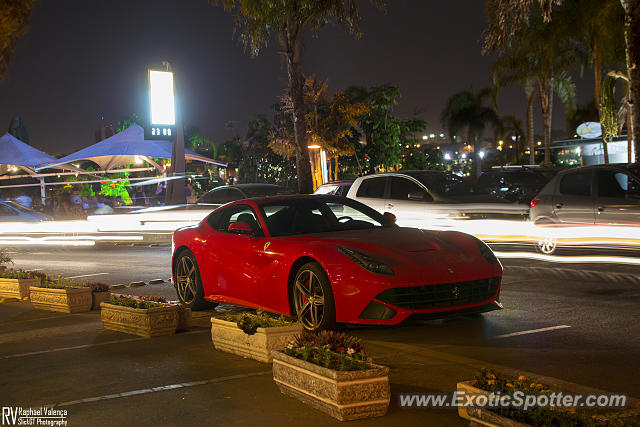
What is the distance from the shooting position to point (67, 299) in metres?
10.2

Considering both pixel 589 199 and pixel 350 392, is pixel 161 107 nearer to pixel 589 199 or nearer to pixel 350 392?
pixel 589 199

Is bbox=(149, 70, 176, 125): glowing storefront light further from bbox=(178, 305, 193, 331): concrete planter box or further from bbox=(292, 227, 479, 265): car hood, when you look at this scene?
bbox=(292, 227, 479, 265): car hood

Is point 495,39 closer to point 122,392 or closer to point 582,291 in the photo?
point 582,291

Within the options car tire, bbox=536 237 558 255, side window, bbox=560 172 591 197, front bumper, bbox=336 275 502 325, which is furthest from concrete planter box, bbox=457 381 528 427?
side window, bbox=560 172 591 197

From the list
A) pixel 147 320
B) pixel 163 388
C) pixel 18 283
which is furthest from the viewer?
pixel 18 283

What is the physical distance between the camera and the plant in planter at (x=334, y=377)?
15.7 feet

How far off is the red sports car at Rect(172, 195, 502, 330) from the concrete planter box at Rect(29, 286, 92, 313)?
1.80 metres

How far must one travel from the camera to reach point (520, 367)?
19.2 ft

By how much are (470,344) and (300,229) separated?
2.56m

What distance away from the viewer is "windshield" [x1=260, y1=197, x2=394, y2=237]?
28.0ft

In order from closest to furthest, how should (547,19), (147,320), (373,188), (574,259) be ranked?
(147,320) < (574,259) < (373,188) < (547,19)

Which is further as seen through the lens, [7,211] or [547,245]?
[7,211]

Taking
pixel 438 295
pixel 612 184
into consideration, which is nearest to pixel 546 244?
pixel 612 184

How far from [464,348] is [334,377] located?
87.2 inches
